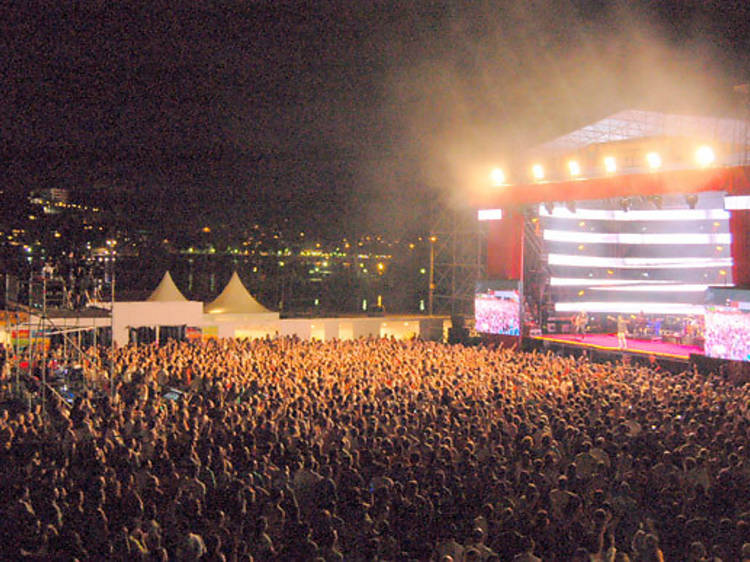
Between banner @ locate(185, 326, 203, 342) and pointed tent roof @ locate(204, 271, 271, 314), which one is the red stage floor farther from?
banner @ locate(185, 326, 203, 342)

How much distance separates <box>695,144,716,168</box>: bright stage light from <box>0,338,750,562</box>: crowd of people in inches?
263

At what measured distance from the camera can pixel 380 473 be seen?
6531 mm

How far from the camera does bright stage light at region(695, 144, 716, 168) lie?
1523cm

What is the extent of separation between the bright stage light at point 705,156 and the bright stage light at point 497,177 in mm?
5844

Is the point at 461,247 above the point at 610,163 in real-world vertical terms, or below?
below

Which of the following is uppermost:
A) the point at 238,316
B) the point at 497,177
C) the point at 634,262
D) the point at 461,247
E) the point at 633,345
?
the point at 497,177

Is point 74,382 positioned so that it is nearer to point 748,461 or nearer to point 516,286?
point 748,461

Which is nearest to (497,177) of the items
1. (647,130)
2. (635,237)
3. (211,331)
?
(647,130)

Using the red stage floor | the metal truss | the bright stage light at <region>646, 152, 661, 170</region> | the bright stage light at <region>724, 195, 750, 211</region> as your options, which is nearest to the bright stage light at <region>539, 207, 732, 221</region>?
the metal truss

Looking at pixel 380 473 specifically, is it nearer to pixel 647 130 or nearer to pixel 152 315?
pixel 152 315

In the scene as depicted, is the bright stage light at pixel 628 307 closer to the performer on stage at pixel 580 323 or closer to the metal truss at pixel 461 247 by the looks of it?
the performer on stage at pixel 580 323

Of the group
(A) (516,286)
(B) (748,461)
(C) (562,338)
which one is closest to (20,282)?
(B) (748,461)

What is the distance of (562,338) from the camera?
798 inches

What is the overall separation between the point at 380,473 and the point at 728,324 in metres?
11.4
